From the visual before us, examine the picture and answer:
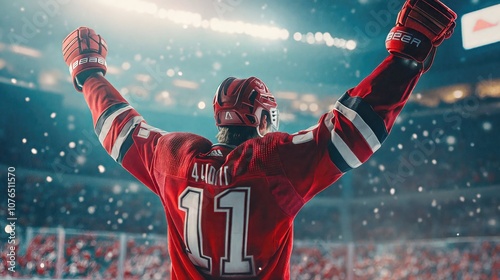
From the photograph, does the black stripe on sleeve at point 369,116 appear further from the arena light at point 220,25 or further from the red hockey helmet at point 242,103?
the arena light at point 220,25

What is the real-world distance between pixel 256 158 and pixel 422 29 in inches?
22.4

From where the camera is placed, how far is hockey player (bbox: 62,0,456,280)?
1.36 metres

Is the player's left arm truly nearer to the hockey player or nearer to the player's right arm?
the hockey player

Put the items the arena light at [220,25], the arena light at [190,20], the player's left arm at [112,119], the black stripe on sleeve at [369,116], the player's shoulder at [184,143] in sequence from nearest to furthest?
the black stripe on sleeve at [369,116], the player's shoulder at [184,143], the player's left arm at [112,119], the arena light at [190,20], the arena light at [220,25]

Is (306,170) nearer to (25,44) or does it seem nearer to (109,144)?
(109,144)

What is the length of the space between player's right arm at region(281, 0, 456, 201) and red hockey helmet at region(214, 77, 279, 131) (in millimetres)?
275

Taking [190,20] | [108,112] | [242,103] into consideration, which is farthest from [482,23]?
[108,112]

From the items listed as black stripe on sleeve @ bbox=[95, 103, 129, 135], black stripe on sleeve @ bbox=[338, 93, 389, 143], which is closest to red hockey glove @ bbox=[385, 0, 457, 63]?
black stripe on sleeve @ bbox=[338, 93, 389, 143]

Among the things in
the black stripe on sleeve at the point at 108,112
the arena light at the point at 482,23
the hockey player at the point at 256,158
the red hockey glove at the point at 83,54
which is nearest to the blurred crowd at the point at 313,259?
the arena light at the point at 482,23

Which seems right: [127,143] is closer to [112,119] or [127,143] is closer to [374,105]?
[112,119]

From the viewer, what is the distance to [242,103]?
66.2 inches

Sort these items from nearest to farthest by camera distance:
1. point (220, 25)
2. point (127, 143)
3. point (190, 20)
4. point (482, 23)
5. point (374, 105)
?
1. point (374, 105)
2. point (127, 143)
3. point (482, 23)
4. point (190, 20)
5. point (220, 25)

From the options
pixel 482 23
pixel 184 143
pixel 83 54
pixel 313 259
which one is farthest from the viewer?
pixel 313 259

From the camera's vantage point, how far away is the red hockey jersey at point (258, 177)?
1.35 meters
